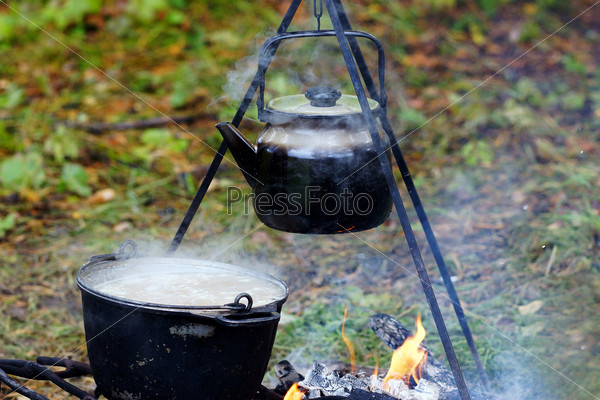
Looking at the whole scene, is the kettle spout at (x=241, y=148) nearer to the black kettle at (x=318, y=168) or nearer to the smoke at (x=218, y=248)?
the black kettle at (x=318, y=168)

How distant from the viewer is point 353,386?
2793 millimetres

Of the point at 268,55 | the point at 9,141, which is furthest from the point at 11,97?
the point at 268,55

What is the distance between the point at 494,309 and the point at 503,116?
3.46 m

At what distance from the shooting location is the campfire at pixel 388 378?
2.71 meters

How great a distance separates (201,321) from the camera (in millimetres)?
2150

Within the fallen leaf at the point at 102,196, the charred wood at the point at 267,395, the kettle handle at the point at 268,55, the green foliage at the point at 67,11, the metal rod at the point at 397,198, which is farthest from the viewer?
the green foliage at the point at 67,11

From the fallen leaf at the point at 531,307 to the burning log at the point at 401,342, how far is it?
3.95 ft

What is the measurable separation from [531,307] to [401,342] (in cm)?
143

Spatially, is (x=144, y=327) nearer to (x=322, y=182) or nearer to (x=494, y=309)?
(x=322, y=182)

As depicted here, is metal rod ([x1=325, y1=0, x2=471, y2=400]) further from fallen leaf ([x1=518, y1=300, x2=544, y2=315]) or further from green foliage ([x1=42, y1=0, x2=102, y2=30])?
green foliage ([x1=42, y1=0, x2=102, y2=30])

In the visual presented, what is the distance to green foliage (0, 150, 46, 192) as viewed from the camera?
563 cm

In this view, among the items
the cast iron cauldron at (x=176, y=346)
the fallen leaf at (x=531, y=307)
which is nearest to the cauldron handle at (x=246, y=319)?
the cast iron cauldron at (x=176, y=346)

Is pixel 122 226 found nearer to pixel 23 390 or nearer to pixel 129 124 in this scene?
pixel 129 124

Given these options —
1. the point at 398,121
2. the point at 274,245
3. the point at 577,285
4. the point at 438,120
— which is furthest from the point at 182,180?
the point at 577,285
